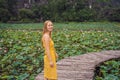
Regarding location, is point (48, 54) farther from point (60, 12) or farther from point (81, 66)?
point (60, 12)

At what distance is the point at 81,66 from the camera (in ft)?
20.9

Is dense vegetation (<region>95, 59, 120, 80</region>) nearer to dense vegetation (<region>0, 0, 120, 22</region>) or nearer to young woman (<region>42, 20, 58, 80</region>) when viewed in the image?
young woman (<region>42, 20, 58, 80</region>)

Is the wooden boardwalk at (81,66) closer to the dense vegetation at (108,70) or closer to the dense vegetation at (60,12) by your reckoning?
the dense vegetation at (108,70)

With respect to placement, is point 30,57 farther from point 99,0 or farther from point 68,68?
point 99,0

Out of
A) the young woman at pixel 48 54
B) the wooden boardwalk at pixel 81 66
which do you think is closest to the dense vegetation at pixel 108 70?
the wooden boardwalk at pixel 81 66

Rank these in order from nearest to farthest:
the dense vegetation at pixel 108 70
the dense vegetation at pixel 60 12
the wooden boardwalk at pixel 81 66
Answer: the wooden boardwalk at pixel 81 66, the dense vegetation at pixel 108 70, the dense vegetation at pixel 60 12

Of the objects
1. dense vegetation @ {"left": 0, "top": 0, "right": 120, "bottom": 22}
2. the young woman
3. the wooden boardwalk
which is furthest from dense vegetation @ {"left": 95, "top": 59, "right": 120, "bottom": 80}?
dense vegetation @ {"left": 0, "top": 0, "right": 120, "bottom": 22}

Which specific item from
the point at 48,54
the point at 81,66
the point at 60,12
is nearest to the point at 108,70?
the point at 81,66

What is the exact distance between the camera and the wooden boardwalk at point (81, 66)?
5.57m

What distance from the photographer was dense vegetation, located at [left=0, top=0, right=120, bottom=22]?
32.0 metres

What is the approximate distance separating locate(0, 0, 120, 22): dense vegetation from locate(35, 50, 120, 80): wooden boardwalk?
23.7 metres

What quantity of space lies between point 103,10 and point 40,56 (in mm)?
28252

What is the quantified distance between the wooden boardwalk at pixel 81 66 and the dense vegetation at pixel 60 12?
23.7m

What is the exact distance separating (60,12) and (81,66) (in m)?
27.7
